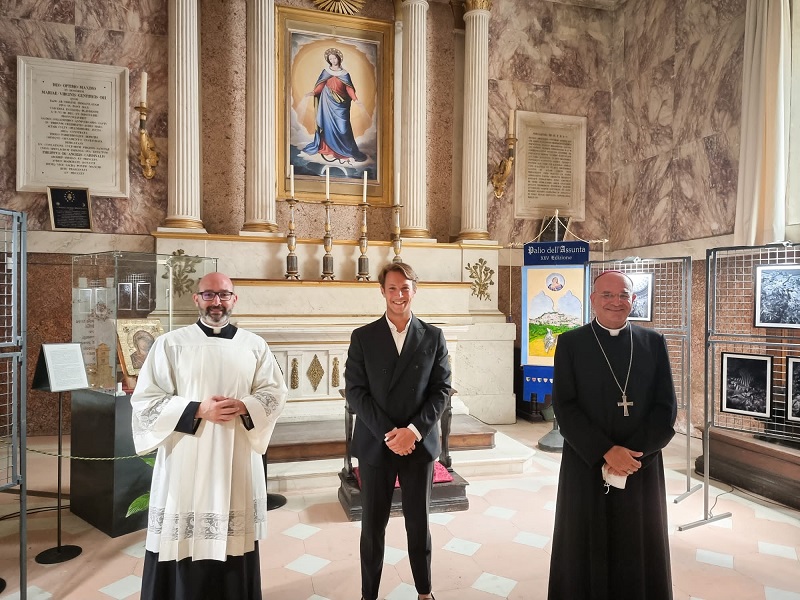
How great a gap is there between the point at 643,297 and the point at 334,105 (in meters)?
4.81

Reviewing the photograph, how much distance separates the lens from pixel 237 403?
2.65 metres

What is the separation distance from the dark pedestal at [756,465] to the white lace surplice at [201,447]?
175 inches

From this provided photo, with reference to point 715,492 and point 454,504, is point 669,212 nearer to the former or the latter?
point 715,492

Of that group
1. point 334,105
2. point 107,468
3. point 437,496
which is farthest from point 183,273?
point 334,105

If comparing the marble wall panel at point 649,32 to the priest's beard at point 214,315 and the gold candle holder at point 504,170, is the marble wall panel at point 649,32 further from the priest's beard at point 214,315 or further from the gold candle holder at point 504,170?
the priest's beard at point 214,315

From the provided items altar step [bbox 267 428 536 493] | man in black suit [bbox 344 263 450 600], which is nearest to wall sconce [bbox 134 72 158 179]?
altar step [bbox 267 428 536 493]

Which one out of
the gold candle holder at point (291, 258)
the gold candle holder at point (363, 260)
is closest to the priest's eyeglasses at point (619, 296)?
the gold candle holder at point (363, 260)

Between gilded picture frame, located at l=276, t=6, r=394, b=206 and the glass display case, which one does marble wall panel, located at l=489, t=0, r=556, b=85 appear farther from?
the glass display case

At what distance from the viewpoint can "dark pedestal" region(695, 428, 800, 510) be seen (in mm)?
4656

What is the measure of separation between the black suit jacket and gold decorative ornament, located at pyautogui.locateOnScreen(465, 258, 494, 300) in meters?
4.72

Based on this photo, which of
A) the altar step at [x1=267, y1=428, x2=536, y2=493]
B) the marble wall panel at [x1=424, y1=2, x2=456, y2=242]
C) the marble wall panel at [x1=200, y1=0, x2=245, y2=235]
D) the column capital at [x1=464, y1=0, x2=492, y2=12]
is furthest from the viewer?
the marble wall panel at [x1=424, y1=2, x2=456, y2=242]

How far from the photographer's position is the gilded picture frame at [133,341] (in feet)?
13.4

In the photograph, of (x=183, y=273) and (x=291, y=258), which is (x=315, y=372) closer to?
(x=291, y=258)

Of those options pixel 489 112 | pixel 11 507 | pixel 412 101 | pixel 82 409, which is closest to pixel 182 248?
pixel 82 409
